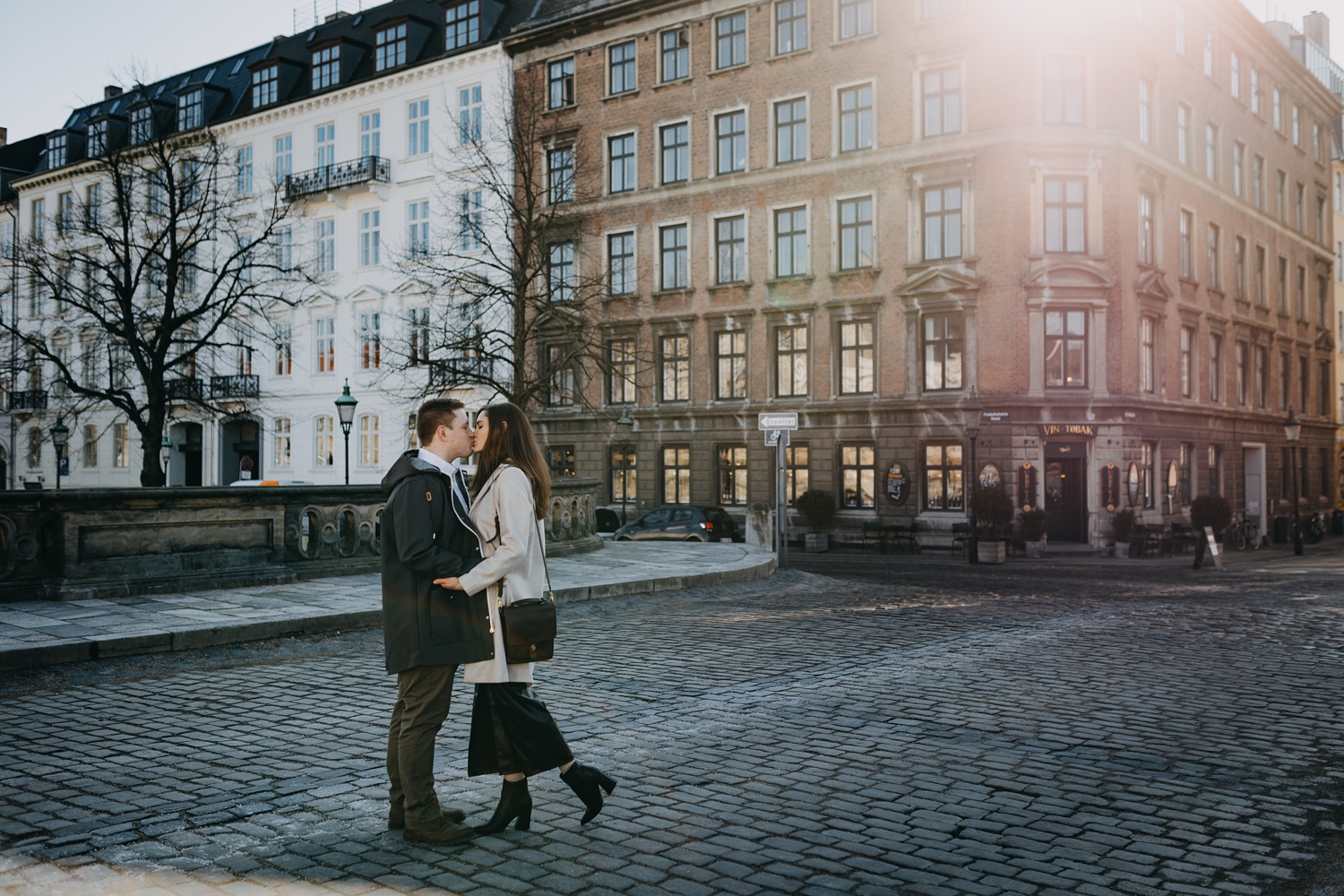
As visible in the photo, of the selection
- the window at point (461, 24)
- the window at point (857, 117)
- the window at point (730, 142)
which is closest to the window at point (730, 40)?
the window at point (730, 142)

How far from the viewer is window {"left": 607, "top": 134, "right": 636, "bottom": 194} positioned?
40.2 meters

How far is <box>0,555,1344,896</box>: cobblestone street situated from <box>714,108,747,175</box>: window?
2763cm

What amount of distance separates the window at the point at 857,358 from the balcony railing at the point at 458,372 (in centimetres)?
1028

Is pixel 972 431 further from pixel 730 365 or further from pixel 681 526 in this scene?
pixel 730 365

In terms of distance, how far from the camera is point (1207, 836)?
5.36 metres

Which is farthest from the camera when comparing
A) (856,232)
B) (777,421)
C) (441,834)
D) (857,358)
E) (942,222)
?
(856,232)

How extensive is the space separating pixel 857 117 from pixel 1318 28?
3871 cm

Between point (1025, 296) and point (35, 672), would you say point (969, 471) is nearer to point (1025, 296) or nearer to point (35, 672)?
point (1025, 296)

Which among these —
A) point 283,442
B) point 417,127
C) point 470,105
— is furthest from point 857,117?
point 283,442

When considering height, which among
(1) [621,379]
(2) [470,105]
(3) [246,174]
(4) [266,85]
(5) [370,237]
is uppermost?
(4) [266,85]

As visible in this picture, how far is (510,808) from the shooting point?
5.32 meters

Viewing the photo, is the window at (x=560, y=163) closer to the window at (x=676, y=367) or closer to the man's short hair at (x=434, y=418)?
the window at (x=676, y=367)

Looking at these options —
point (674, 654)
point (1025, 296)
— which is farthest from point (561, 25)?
point (674, 654)

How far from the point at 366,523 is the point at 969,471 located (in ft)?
65.5
